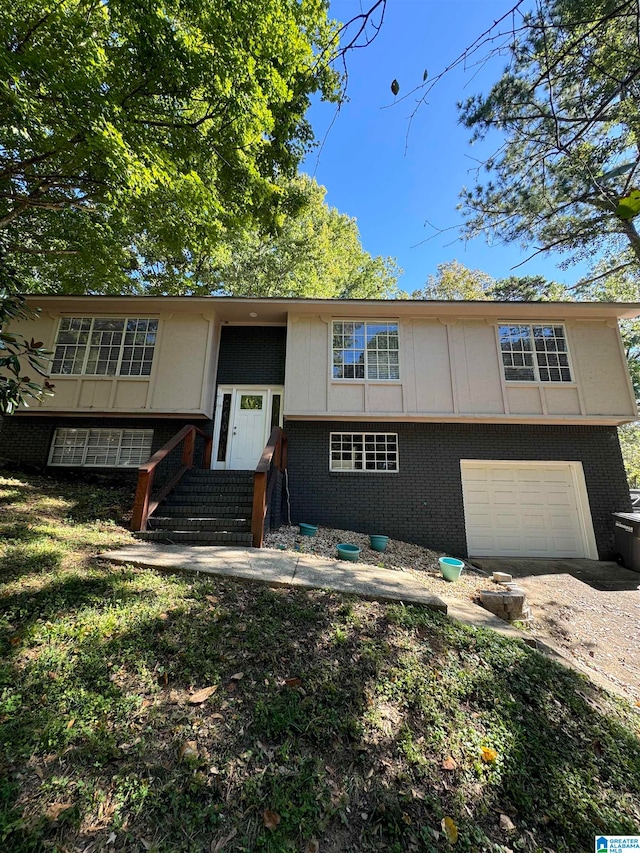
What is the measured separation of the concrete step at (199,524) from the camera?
18.0 ft

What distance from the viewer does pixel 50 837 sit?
139 cm

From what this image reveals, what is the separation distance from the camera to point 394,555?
256 inches

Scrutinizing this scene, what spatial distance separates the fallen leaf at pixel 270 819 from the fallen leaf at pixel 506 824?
3.72ft

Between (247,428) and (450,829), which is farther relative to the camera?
(247,428)

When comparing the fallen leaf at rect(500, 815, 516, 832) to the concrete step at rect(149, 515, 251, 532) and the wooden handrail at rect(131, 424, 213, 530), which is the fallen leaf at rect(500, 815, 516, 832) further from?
the wooden handrail at rect(131, 424, 213, 530)

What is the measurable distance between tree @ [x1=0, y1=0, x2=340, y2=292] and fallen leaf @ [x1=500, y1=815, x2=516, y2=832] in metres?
6.26

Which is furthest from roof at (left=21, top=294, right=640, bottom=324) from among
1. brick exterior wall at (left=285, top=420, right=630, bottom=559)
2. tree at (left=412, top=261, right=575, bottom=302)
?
tree at (left=412, top=261, right=575, bottom=302)

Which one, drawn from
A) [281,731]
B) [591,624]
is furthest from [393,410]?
[281,731]

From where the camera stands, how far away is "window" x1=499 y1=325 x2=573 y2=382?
27.0ft

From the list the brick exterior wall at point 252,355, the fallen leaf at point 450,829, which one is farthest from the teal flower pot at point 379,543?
the fallen leaf at point 450,829

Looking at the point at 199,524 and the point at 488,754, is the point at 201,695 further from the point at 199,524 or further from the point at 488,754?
the point at 199,524

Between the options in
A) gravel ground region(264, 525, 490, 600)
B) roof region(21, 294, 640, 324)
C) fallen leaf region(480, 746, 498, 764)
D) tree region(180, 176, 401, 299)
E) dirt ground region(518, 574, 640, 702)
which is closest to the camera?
fallen leaf region(480, 746, 498, 764)

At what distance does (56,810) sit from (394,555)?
224 inches

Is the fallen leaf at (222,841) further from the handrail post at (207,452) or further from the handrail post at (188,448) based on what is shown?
the handrail post at (207,452)
